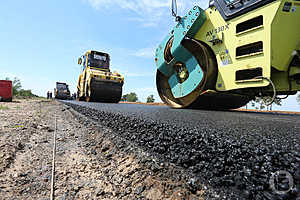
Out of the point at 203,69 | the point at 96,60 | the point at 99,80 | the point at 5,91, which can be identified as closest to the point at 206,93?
the point at 203,69

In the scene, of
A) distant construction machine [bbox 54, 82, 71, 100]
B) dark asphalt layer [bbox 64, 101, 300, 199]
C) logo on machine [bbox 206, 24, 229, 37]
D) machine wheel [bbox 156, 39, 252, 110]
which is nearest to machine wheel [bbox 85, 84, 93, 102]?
machine wheel [bbox 156, 39, 252, 110]

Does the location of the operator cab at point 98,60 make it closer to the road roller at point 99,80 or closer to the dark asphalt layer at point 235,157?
the road roller at point 99,80

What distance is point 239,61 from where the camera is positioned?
243cm

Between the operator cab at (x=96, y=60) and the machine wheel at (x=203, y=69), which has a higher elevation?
the operator cab at (x=96, y=60)

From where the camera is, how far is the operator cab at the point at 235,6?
88.2 inches

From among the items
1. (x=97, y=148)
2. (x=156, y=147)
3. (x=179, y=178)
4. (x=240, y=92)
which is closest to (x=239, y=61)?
(x=240, y=92)

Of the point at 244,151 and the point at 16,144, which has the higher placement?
the point at 244,151

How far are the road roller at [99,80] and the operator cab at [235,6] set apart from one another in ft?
20.8

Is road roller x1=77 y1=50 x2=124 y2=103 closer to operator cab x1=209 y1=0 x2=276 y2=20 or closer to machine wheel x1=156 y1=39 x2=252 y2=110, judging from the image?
machine wheel x1=156 y1=39 x2=252 y2=110

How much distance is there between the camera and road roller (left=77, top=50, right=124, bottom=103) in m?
7.86

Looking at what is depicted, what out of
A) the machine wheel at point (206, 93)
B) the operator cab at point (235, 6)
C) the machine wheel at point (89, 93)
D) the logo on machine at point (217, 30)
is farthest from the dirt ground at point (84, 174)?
the machine wheel at point (89, 93)

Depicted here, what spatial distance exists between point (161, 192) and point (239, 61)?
2302 mm

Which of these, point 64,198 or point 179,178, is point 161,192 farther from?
point 64,198

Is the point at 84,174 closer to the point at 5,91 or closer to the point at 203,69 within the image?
the point at 203,69
